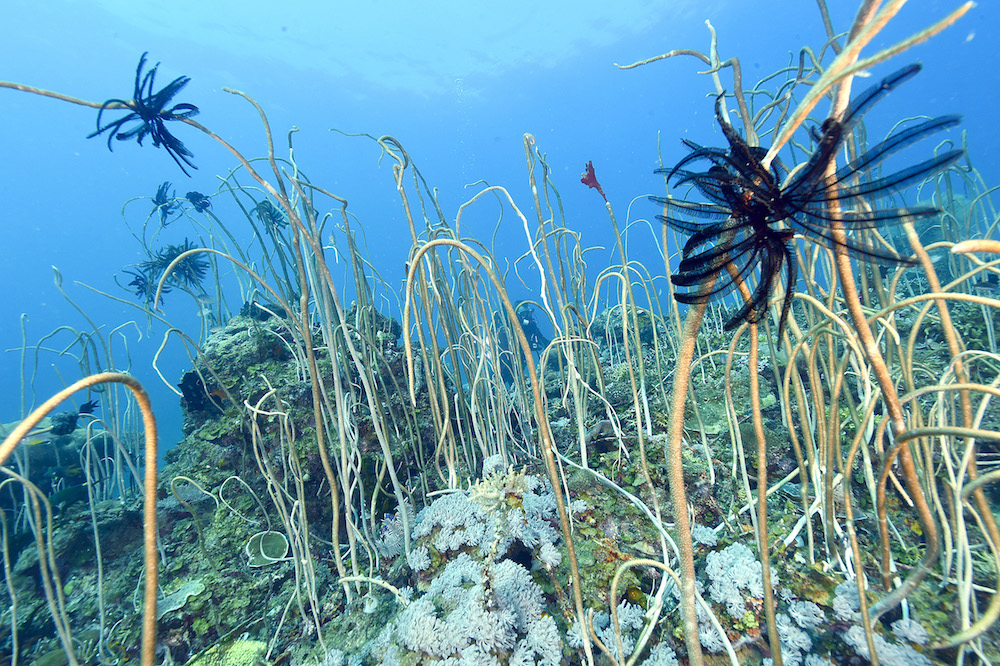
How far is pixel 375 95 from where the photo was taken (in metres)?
54.8

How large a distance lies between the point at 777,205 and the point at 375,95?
6577 centimetres

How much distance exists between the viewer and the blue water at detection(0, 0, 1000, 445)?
41.8 meters

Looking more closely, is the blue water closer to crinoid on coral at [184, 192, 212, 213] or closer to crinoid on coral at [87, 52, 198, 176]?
crinoid on coral at [184, 192, 212, 213]

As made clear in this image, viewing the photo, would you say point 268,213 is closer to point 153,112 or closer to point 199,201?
point 199,201

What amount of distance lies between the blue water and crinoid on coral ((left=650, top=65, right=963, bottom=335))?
47.9ft

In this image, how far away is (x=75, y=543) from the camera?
3.75 metres

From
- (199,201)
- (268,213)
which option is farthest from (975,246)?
(199,201)

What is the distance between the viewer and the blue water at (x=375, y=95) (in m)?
41.8

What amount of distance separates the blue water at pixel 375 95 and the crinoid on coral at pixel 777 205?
1461cm

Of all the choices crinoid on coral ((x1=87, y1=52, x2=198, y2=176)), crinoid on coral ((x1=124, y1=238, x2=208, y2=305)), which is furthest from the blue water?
crinoid on coral ((x1=87, y1=52, x2=198, y2=176))

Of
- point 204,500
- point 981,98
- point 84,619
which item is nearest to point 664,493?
point 204,500

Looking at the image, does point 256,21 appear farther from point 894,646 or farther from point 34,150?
point 34,150

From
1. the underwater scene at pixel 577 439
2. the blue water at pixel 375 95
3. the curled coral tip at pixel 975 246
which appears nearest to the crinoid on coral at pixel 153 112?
the underwater scene at pixel 577 439

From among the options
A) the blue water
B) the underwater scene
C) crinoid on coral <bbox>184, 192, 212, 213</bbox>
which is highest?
the blue water
